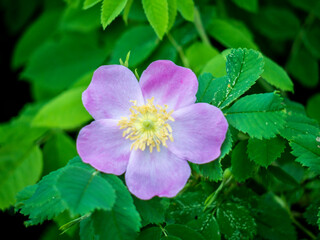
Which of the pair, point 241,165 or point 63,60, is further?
point 63,60

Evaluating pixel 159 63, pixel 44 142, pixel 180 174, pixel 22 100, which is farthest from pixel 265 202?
pixel 22 100

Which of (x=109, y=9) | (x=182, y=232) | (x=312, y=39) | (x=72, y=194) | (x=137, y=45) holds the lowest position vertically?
(x=312, y=39)

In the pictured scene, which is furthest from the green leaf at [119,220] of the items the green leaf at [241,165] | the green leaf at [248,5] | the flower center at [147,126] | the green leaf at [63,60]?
the green leaf at [63,60]

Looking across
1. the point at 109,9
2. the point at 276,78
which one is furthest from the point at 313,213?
the point at 109,9

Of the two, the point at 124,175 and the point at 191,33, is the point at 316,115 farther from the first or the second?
the point at 124,175

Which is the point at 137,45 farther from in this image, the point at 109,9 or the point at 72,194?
the point at 72,194

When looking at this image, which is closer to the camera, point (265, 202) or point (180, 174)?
point (180, 174)

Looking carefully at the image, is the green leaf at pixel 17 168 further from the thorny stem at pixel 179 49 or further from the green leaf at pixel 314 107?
the green leaf at pixel 314 107
